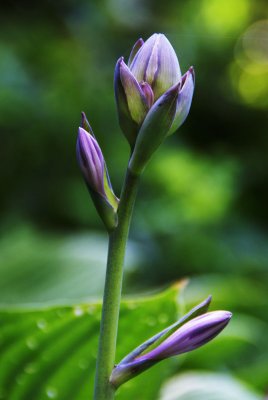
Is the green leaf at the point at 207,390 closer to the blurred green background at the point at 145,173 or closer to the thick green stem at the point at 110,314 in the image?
the blurred green background at the point at 145,173

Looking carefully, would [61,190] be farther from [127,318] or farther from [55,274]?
[127,318]

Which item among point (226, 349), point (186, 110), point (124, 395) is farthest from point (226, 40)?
point (186, 110)

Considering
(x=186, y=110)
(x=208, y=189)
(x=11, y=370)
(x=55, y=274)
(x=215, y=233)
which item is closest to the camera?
(x=186, y=110)

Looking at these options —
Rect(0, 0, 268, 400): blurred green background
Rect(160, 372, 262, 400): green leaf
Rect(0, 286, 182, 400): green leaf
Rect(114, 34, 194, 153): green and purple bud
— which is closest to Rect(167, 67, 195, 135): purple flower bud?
Rect(114, 34, 194, 153): green and purple bud

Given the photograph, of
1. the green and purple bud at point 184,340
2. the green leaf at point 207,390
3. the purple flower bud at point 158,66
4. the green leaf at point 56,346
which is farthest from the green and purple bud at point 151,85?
the green leaf at point 207,390

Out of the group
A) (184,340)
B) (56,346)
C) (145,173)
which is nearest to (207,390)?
(56,346)

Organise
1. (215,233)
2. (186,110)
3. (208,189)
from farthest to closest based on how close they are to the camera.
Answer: (215,233) → (208,189) → (186,110)
